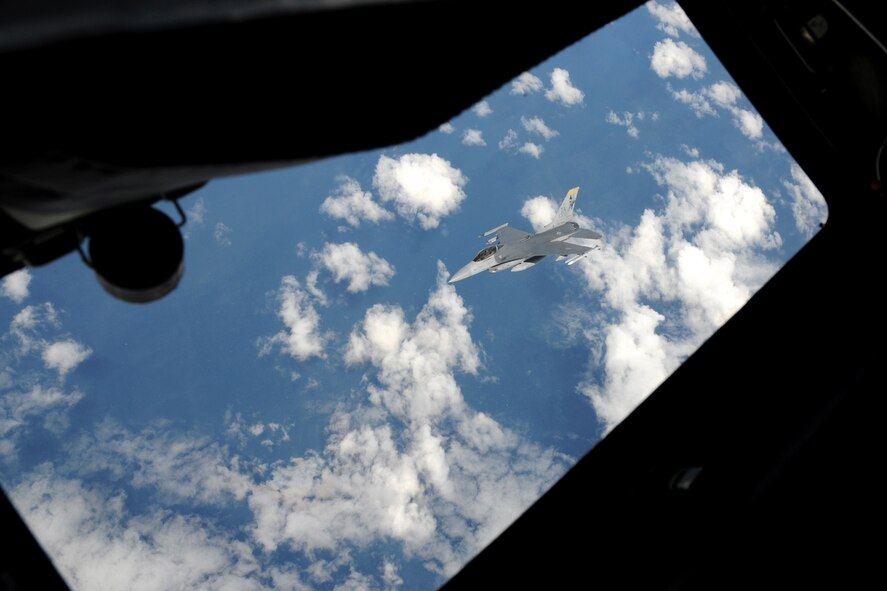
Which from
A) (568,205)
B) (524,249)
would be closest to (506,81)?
(524,249)

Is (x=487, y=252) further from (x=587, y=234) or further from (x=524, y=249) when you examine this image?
(x=587, y=234)

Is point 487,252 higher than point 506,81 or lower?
lower

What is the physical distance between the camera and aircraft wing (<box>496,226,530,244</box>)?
130 ft

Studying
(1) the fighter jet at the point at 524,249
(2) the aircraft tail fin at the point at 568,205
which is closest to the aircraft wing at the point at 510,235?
(1) the fighter jet at the point at 524,249

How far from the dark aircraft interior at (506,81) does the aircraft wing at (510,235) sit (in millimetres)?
30353

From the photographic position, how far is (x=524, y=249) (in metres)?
39.4

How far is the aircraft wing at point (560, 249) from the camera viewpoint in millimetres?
39688

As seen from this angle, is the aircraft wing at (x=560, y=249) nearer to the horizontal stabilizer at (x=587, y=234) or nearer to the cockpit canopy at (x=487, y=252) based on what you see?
the horizontal stabilizer at (x=587, y=234)

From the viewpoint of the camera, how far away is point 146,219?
4738 millimetres

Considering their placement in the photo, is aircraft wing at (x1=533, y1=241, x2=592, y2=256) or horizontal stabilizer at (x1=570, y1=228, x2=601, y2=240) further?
horizontal stabilizer at (x1=570, y1=228, x2=601, y2=240)

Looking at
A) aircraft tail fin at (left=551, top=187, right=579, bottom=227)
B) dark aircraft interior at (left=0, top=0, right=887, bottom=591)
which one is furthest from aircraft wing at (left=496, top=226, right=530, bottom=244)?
dark aircraft interior at (left=0, top=0, right=887, bottom=591)

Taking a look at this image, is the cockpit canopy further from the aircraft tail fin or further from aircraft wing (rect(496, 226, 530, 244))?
the aircraft tail fin

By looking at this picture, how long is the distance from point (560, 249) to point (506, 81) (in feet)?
119

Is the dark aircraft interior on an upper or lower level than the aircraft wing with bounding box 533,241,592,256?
upper
